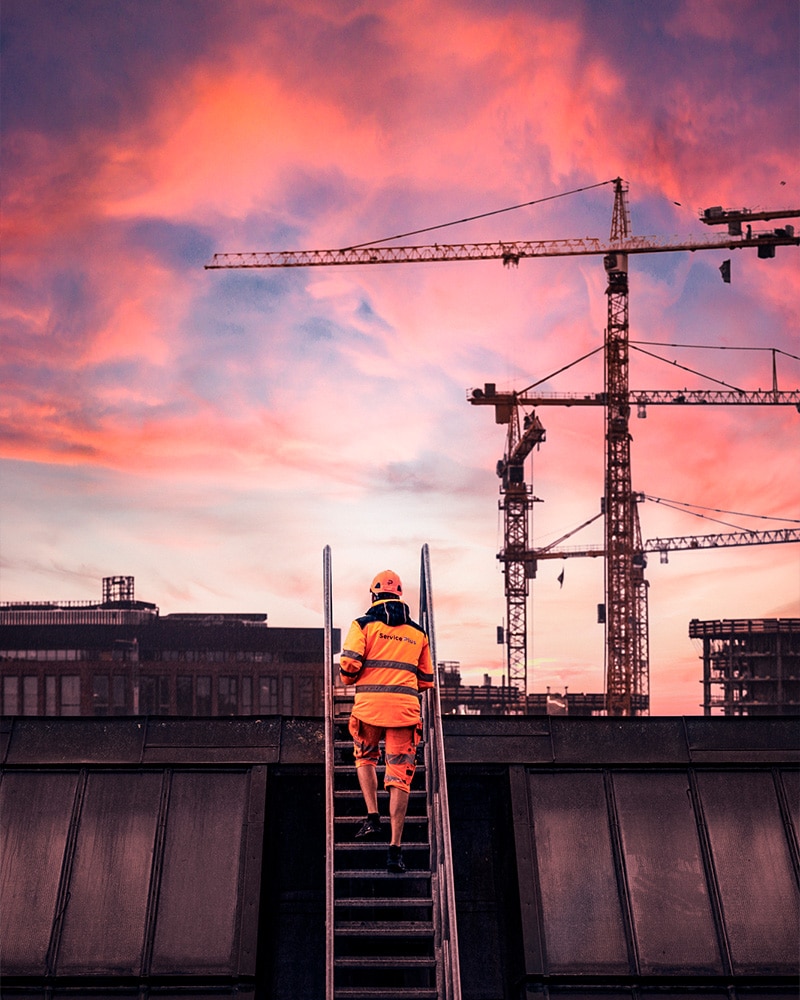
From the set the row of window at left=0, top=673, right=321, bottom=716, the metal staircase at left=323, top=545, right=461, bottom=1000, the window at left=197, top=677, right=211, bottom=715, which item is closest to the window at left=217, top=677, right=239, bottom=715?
the row of window at left=0, top=673, right=321, bottom=716

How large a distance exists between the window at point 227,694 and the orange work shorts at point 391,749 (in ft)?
278

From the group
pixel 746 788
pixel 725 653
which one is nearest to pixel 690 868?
pixel 746 788

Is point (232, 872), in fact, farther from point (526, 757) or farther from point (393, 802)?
point (526, 757)

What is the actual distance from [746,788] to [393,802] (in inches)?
159

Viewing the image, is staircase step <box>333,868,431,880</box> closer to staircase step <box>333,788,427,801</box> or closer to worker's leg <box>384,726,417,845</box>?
worker's leg <box>384,726,417,845</box>

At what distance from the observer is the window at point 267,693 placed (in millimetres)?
92188

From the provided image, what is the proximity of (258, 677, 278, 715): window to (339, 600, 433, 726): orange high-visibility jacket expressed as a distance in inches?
3296

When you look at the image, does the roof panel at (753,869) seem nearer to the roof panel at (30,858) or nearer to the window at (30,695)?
the roof panel at (30,858)

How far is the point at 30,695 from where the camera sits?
88375mm

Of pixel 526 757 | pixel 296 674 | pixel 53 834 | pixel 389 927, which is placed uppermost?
pixel 296 674

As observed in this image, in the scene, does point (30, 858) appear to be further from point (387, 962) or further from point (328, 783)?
point (387, 962)

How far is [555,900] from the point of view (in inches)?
412

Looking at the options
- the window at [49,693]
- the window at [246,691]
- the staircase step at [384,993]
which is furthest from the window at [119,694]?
the staircase step at [384,993]

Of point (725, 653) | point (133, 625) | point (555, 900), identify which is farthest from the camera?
point (133, 625)
